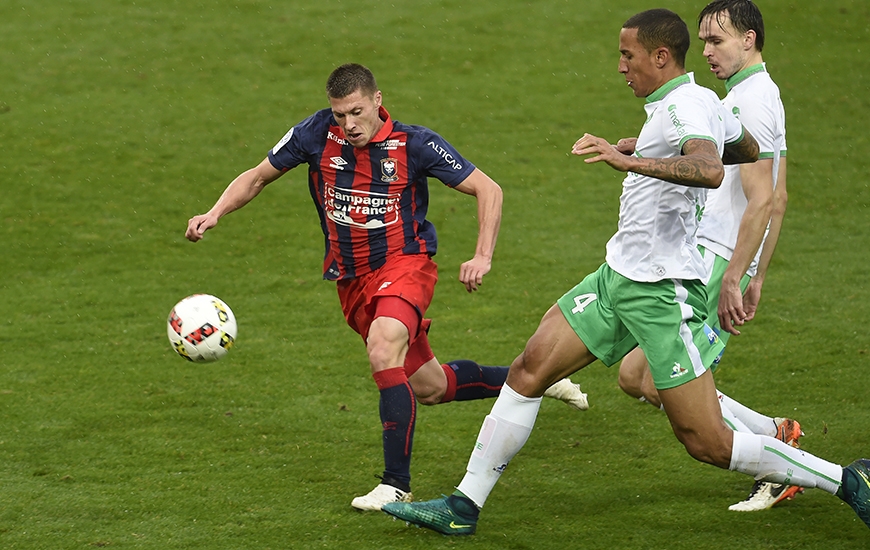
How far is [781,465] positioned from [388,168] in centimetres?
248

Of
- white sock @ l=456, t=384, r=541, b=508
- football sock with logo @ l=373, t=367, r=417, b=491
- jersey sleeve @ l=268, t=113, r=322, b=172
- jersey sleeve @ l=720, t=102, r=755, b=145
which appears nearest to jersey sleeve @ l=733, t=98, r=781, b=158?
jersey sleeve @ l=720, t=102, r=755, b=145

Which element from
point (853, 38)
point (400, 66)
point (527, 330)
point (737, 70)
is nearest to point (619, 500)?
point (737, 70)

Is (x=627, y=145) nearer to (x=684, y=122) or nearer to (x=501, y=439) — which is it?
(x=684, y=122)

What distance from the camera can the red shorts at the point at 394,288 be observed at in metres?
5.34

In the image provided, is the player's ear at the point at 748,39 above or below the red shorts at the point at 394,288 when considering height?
above

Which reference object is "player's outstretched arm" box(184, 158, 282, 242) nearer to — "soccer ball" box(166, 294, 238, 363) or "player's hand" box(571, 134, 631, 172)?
"soccer ball" box(166, 294, 238, 363)

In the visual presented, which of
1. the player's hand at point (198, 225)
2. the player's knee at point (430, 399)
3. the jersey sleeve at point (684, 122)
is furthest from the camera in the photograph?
the player's knee at point (430, 399)

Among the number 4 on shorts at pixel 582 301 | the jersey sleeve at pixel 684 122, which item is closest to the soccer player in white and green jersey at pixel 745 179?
the number 4 on shorts at pixel 582 301

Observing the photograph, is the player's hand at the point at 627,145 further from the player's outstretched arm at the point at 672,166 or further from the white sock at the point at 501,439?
the white sock at the point at 501,439

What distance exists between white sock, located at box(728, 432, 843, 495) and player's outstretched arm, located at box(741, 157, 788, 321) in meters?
0.74

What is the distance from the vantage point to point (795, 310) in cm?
848

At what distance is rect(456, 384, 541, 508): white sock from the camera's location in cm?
479

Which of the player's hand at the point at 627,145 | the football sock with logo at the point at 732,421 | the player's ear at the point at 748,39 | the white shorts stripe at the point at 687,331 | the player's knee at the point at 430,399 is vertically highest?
the player's ear at the point at 748,39

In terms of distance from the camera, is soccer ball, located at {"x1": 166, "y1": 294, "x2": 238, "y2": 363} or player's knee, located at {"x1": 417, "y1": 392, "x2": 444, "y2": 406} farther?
player's knee, located at {"x1": 417, "y1": 392, "x2": 444, "y2": 406}
